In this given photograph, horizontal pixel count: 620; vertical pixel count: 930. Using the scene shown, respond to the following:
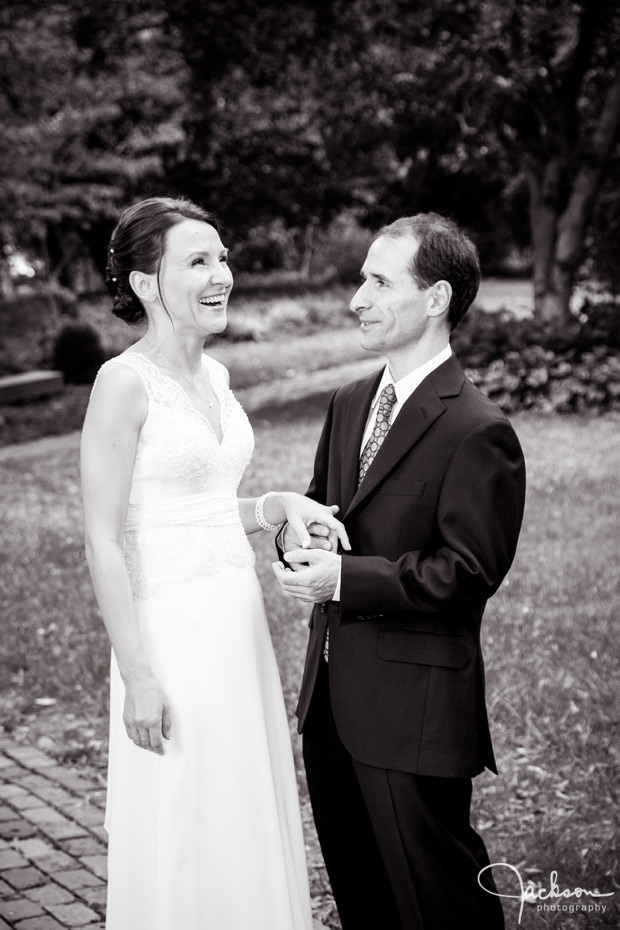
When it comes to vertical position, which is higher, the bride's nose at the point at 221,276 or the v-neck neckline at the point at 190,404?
the bride's nose at the point at 221,276

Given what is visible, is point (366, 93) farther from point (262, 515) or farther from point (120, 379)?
point (120, 379)

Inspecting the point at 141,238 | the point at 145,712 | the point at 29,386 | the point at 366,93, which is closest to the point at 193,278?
the point at 141,238

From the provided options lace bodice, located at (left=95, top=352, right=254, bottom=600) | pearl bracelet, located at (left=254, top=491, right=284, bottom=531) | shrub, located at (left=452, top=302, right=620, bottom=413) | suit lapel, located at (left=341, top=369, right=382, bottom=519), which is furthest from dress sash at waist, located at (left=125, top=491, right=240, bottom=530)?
shrub, located at (left=452, top=302, right=620, bottom=413)

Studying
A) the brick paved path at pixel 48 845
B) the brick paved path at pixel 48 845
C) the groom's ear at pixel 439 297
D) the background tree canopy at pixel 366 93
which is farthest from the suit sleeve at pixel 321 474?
the background tree canopy at pixel 366 93

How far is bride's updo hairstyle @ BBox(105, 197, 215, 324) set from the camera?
3230 millimetres

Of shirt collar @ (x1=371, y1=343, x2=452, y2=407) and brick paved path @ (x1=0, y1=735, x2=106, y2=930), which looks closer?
shirt collar @ (x1=371, y1=343, x2=452, y2=407)

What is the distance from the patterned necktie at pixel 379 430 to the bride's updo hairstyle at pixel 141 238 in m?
0.80

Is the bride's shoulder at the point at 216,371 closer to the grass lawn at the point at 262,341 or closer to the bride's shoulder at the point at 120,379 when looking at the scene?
the bride's shoulder at the point at 120,379

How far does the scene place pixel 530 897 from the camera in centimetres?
398

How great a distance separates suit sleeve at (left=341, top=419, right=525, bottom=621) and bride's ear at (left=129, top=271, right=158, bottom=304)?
103cm

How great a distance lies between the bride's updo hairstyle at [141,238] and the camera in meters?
3.23

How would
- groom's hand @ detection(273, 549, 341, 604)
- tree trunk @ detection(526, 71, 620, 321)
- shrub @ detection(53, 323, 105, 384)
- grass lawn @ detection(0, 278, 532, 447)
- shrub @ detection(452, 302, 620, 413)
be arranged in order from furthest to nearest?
1. shrub @ detection(53, 323, 105, 384)
2. grass lawn @ detection(0, 278, 532, 447)
3. tree trunk @ detection(526, 71, 620, 321)
4. shrub @ detection(452, 302, 620, 413)
5. groom's hand @ detection(273, 549, 341, 604)

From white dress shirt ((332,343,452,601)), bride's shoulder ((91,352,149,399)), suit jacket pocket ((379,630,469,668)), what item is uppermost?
bride's shoulder ((91,352,149,399))

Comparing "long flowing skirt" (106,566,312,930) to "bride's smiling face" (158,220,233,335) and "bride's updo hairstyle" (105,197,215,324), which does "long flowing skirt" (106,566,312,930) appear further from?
"bride's updo hairstyle" (105,197,215,324)
